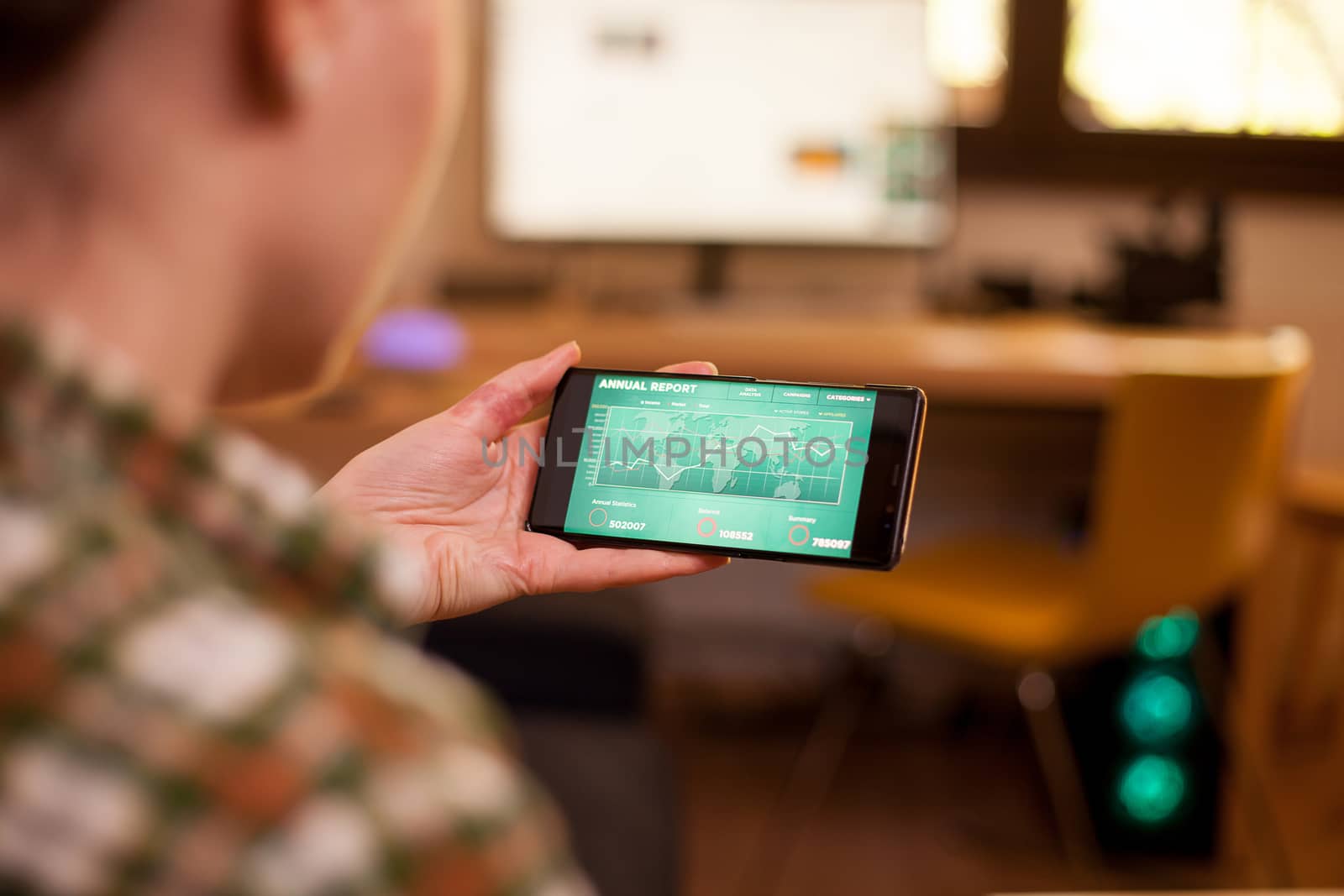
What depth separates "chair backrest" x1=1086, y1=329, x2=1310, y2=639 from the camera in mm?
1137

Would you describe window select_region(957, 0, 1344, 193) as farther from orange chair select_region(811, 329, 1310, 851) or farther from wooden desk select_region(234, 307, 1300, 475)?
orange chair select_region(811, 329, 1310, 851)

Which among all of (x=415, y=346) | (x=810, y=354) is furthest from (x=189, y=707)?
(x=810, y=354)

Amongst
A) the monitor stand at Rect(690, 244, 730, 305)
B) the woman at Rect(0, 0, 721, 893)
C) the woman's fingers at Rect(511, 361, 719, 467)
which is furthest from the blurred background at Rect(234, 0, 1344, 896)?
the woman at Rect(0, 0, 721, 893)

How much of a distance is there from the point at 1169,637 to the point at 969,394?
0.67 meters

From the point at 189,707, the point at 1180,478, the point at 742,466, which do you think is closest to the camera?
the point at 189,707

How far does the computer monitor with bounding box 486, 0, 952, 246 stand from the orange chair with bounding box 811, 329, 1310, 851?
1.77 feet

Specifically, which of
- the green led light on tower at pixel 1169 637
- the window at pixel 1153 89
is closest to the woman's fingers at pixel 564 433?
the green led light on tower at pixel 1169 637

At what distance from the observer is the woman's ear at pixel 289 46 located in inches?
10.3

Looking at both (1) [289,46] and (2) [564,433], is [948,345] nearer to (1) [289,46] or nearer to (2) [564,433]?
(2) [564,433]

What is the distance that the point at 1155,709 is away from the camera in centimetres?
165

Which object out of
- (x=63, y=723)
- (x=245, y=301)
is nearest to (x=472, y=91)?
(x=245, y=301)

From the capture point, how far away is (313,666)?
0.21 meters

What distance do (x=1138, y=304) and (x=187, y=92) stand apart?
1549 mm

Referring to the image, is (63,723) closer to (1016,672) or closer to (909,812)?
(909,812)
